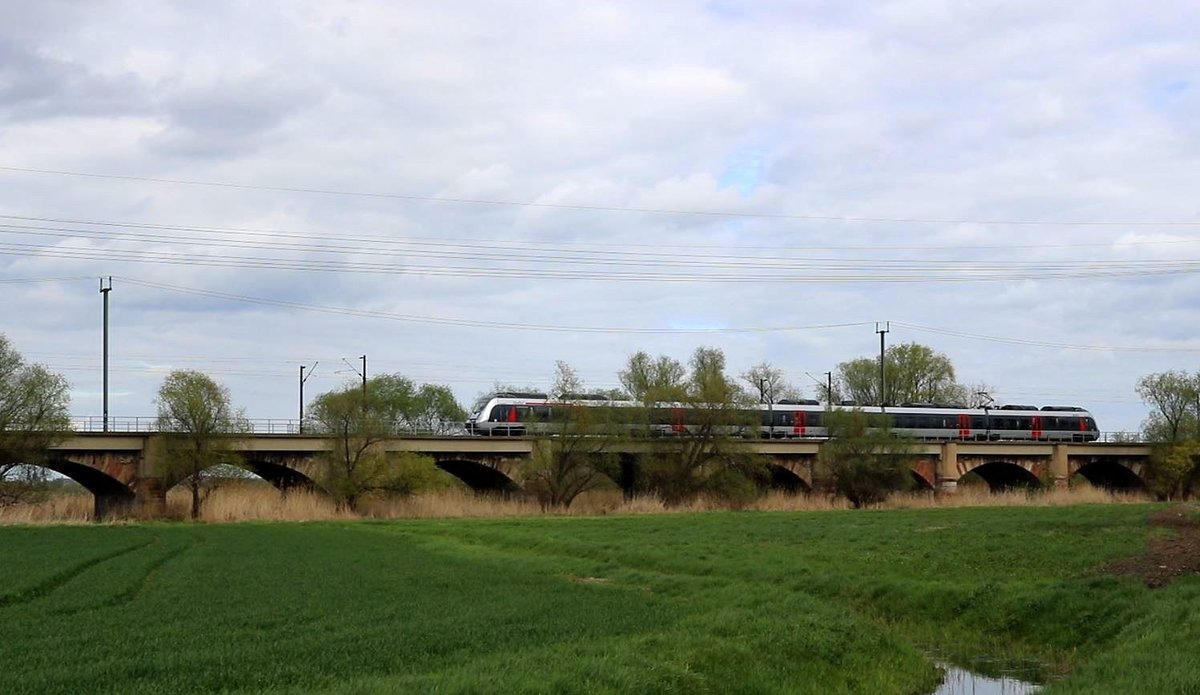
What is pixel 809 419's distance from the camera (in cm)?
8756

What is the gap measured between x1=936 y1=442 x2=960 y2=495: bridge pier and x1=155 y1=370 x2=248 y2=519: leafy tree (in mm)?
46841

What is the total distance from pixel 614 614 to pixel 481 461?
170 feet

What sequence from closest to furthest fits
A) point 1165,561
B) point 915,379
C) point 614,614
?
point 614,614 → point 1165,561 → point 915,379

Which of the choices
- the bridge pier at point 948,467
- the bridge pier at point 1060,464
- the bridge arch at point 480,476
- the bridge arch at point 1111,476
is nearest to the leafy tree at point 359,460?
the bridge arch at point 480,476

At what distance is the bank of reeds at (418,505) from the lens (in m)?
63.4

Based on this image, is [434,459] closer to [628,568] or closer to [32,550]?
[32,550]

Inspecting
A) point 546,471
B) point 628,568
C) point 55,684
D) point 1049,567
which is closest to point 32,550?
point 628,568

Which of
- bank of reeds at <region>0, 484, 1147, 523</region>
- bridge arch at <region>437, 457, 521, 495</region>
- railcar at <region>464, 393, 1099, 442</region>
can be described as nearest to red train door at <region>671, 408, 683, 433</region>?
railcar at <region>464, 393, 1099, 442</region>

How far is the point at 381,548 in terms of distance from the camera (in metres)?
39.9

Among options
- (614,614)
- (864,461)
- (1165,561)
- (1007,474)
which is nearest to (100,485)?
(864,461)

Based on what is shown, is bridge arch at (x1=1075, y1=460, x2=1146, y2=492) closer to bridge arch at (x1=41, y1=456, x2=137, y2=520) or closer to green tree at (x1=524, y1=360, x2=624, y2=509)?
green tree at (x1=524, y1=360, x2=624, y2=509)

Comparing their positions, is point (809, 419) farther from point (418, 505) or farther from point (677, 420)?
point (418, 505)

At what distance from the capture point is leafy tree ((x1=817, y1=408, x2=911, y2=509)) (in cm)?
7850

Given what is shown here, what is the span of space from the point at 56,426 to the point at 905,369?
93.4 meters
